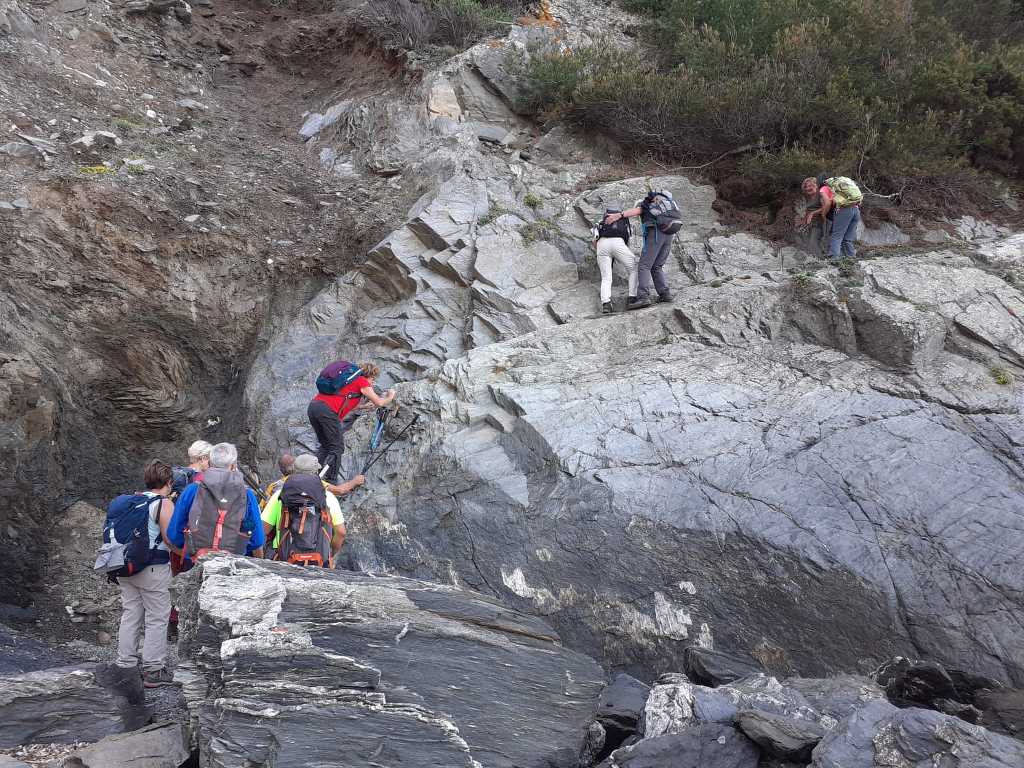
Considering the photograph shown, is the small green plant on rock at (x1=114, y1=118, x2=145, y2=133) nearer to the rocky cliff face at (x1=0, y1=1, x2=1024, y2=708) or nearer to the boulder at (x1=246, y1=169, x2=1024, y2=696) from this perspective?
the rocky cliff face at (x1=0, y1=1, x2=1024, y2=708)

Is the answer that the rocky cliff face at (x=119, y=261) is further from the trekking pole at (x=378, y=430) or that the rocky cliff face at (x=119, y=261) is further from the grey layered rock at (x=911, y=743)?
the grey layered rock at (x=911, y=743)

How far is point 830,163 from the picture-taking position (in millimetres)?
10688

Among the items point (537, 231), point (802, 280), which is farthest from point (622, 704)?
point (537, 231)

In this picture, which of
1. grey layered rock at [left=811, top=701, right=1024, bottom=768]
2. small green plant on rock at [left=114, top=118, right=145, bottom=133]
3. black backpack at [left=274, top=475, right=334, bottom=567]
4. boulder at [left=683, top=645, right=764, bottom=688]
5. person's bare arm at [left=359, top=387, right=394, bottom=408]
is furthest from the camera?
small green plant on rock at [left=114, top=118, right=145, bottom=133]

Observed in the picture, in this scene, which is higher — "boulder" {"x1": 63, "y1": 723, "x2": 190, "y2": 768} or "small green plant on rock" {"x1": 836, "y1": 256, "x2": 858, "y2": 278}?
"small green plant on rock" {"x1": 836, "y1": 256, "x2": 858, "y2": 278}

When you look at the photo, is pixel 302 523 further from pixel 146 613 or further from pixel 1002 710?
pixel 1002 710

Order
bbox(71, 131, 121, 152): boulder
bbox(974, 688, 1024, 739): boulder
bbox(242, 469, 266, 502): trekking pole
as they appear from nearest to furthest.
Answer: bbox(974, 688, 1024, 739): boulder < bbox(242, 469, 266, 502): trekking pole < bbox(71, 131, 121, 152): boulder

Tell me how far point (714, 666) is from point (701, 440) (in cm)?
220

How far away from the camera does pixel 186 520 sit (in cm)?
578

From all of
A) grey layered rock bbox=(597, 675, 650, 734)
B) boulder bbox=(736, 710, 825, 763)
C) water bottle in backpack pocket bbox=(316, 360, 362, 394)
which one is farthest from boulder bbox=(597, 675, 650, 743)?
water bottle in backpack pocket bbox=(316, 360, 362, 394)

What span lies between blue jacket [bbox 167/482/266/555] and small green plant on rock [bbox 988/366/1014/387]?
7230 mm

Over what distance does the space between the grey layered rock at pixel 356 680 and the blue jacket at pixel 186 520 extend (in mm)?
764

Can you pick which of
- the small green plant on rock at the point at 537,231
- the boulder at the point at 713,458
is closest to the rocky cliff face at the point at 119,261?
the boulder at the point at 713,458

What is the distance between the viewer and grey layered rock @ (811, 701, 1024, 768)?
372 centimetres
